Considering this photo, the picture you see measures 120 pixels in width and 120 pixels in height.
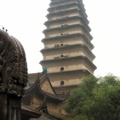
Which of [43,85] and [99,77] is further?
[43,85]

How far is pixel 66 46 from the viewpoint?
3384cm

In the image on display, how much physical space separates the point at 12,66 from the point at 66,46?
30356 mm

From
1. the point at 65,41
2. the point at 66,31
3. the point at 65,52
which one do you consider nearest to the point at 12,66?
the point at 65,52

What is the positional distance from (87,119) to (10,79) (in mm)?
14717

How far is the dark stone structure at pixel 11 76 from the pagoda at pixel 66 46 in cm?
2719

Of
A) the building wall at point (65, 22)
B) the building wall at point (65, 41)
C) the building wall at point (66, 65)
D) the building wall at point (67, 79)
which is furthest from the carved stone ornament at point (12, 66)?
the building wall at point (65, 22)

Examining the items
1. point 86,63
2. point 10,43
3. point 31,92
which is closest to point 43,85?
point 31,92

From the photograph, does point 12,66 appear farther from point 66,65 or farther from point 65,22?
point 65,22

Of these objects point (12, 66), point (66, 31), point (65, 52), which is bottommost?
point (12, 66)

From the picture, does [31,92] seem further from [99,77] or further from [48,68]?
Result: [48,68]

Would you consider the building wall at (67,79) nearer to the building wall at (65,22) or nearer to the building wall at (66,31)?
the building wall at (66,31)

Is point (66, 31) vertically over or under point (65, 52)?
over

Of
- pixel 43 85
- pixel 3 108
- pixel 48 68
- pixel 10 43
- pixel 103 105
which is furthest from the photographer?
pixel 48 68

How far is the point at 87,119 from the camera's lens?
17562 mm
